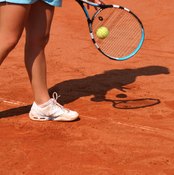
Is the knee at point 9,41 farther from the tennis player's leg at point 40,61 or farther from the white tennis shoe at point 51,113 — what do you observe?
the white tennis shoe at point 51,113

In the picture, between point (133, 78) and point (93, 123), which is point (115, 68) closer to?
point (133, 78)

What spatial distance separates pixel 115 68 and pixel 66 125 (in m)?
1.69

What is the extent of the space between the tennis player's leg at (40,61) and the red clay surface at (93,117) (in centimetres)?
8

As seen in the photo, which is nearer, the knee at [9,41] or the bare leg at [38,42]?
the knee at [9,41]

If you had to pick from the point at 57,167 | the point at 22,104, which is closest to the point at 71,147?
the point at 57,167

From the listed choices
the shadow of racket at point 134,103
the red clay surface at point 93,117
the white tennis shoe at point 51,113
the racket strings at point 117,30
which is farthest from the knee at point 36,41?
the shadow of racket at point 134,103

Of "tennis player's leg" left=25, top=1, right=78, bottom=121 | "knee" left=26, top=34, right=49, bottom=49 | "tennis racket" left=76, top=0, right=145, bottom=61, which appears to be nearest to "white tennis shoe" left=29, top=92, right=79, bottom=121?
"tennis player's leg" left=25, top=1, right=78, bottom=121

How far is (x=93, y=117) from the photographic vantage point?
399 centimetres

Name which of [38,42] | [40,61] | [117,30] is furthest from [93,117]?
[117,30]

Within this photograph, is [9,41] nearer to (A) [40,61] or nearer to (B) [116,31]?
(A) [40,61]

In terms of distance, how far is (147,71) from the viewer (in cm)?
530

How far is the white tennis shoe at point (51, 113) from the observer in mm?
3793

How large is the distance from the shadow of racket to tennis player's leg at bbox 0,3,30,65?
1.20 meters

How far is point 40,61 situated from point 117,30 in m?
0.99
